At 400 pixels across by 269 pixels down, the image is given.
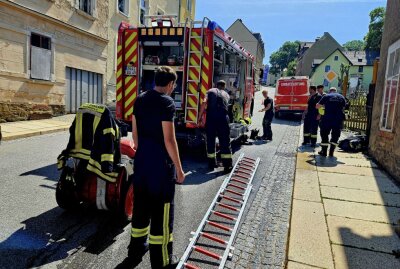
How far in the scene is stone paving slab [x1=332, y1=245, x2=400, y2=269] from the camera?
311 centimetres

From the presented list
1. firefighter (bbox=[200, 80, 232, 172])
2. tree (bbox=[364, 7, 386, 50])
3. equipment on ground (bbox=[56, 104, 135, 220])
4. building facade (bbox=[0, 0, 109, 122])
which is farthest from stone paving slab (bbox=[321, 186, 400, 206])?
tree (bbox=[364, 7, 386, 50])

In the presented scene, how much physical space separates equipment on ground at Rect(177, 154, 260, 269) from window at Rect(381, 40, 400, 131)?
395 cm

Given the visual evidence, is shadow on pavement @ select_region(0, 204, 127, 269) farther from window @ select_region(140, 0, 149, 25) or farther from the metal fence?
window @ select_region(140, 0, 149, 25)

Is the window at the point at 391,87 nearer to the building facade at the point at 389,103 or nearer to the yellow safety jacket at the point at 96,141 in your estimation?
the building facade at the point at 389,103

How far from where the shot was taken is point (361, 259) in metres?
3.24

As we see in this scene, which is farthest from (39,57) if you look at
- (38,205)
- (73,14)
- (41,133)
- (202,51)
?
(38,205)

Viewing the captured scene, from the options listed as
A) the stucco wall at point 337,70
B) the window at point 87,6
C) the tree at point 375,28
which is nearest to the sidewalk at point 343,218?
the window at point 87,6

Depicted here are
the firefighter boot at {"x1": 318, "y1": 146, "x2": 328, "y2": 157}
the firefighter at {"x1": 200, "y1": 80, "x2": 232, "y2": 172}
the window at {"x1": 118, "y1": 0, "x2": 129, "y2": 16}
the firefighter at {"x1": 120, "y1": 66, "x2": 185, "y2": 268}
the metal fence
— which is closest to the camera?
the firefighter at {"x1": 120, "y1": 66, "x2": 185, "y2": 268}

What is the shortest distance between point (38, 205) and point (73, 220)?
72cm

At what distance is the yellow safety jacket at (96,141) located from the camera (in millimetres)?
3424

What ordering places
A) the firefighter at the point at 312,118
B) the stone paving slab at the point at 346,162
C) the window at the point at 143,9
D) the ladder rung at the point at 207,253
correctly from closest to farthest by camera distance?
1. the ladder rung at the point at 207,253
2. the stone paving slab at the point at 346,162
3. the firefighter at the point at 312,118
4. the window at the point at 143,9

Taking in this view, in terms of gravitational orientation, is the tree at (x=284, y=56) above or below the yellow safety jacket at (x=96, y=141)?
above

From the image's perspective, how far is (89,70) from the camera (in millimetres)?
14516

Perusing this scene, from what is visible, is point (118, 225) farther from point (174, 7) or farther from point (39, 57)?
point (174, 7)
